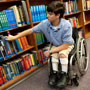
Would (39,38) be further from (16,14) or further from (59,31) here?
(59,31)

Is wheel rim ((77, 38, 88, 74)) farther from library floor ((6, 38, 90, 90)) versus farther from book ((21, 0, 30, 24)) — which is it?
book ((21, 0, 30, 24))

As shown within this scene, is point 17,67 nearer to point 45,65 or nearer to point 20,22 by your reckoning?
point 45,65

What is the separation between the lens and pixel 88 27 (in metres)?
3.53

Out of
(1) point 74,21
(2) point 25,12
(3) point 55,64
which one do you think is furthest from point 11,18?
(1) point 74,21

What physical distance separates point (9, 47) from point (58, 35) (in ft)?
2.48

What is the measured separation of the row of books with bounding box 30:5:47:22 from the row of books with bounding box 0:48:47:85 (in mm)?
608

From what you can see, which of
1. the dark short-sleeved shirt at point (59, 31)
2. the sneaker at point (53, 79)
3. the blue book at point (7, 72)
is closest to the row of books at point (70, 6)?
the dark short-sleeved shirt at point (59, 31)

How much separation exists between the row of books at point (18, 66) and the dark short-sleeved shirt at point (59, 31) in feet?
1.99

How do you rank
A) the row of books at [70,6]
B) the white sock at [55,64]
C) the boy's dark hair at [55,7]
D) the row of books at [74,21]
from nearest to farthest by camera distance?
1. the boy's dark hair at [55,7]
2. the white sock at [55,64]
3. the row of books at [70,6]
4. the row of books at [74,21]

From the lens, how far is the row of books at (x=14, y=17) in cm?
142

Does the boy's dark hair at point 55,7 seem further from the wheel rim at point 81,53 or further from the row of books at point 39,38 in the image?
the row of books at point 39,38

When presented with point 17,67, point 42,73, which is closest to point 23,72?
point 17,67

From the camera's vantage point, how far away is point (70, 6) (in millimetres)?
2488

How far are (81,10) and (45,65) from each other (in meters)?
1.80
